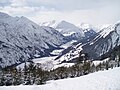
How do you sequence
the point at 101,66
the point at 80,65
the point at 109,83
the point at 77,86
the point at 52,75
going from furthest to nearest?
the point at 101,66
the point at 52,75
the point at 80,65
the point at 77,86
the point at 109,83

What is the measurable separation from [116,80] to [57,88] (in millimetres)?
11912

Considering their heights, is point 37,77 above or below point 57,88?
below

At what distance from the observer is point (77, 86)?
152ft

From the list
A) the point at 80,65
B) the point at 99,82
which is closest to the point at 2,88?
the point at 99,82

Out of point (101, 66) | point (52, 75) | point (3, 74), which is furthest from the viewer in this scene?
point (101, 66)

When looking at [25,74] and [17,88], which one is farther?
[25,74]

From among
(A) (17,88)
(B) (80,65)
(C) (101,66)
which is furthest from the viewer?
(C) (101,66)

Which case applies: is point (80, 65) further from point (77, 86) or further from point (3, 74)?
point (77, 86)

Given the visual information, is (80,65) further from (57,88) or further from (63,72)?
(57,88)

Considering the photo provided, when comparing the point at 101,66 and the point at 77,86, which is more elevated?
the point at 77,86

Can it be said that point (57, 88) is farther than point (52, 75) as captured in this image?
No

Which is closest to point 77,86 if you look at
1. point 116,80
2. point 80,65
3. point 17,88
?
point 116,80

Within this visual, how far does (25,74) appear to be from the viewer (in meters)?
99.6

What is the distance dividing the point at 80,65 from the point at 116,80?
2933 inches
